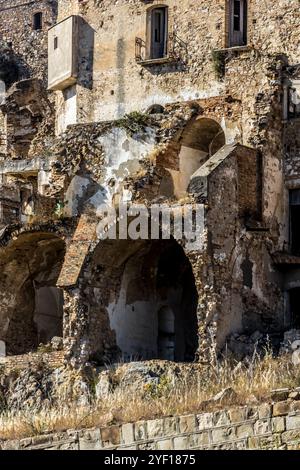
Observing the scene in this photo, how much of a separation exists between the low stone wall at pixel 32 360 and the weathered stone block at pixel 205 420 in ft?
35.9

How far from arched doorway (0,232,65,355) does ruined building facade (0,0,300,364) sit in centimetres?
4

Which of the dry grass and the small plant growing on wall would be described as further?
the small plant growing on wall

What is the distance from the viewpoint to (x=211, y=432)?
830 inches

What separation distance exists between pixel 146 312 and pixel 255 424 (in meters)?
13.2

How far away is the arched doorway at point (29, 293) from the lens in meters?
35.0

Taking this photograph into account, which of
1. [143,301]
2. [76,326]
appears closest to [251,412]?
[76,326]

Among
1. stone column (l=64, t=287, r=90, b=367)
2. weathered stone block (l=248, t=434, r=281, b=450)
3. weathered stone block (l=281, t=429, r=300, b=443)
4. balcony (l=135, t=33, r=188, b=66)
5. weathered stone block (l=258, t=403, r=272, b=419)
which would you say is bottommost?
weathered stone block (l=248, t=434, r=281, b=450)

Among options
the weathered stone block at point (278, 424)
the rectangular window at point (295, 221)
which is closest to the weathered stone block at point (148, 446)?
the weathered stone block at point (278, 424)

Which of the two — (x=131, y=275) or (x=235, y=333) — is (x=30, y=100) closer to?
(x=131, y=275)

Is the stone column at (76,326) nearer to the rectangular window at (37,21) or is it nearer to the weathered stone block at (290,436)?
the weathered stone block at (290,436)

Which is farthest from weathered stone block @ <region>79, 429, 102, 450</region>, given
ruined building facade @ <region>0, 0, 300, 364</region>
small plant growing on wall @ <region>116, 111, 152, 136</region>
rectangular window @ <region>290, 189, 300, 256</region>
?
small plant growing on wall @ <region>116, 111, 152, 136</region>

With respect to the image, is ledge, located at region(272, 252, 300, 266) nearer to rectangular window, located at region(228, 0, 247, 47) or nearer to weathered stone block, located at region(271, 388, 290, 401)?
rectangular window, located at region(228, 0, 247, 47)

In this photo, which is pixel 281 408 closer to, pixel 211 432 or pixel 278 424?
pixel 278 424

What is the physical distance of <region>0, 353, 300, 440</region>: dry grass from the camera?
22.4 metres
